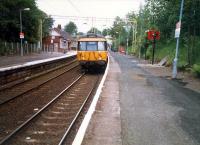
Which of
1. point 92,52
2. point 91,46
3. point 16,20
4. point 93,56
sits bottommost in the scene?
point 93,56

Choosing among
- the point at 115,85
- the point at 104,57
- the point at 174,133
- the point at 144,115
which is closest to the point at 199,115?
the point at 144,115

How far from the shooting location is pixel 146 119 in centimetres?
1012

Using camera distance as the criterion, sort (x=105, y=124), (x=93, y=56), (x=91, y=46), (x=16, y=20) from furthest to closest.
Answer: (x=16, y=20) < (x=91, y=46) < (x=93, y=56) < (x=105, y=124)

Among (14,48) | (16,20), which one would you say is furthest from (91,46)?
(16,20)

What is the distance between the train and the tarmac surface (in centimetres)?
1053

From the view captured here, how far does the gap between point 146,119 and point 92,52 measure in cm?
1660

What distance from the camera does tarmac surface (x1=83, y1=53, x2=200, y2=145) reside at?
812 cm

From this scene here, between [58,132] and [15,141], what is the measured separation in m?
1.26

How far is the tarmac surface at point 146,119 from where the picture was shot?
8.12 m

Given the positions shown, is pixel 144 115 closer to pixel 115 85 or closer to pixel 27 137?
pixel 27 137

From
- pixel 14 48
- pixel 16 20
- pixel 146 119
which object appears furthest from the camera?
pixel 16 20

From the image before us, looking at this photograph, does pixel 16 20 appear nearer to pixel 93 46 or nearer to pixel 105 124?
pixel 93 46

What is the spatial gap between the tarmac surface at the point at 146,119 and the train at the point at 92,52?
10526 millimetres

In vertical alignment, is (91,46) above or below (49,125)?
above
